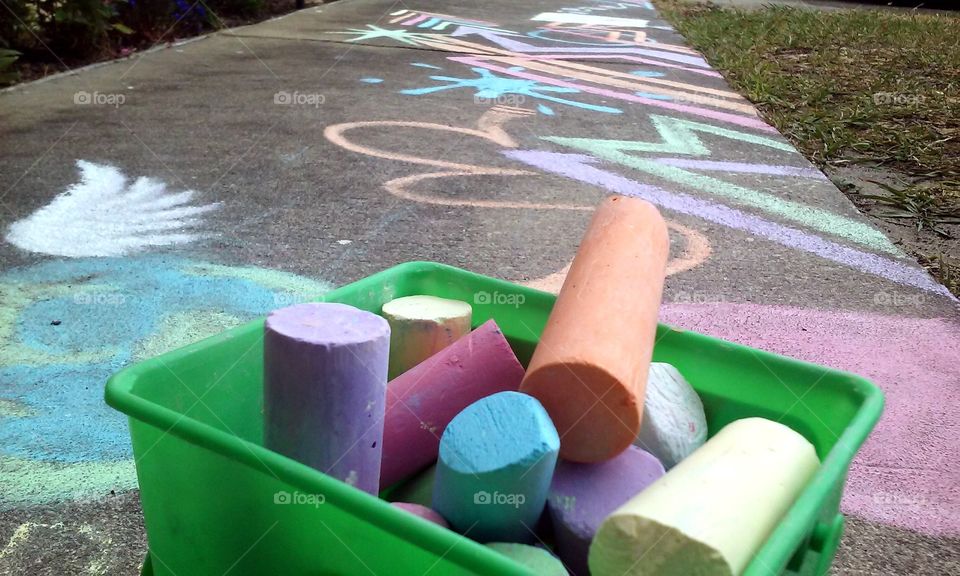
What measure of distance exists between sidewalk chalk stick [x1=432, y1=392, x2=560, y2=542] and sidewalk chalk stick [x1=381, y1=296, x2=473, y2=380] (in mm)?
275

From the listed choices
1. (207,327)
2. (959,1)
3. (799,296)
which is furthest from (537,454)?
(959,1)

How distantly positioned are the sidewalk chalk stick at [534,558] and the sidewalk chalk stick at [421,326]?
0.39m

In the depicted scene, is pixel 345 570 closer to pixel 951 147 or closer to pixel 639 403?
pixel 639 403

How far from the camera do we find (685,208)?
10.9 feet

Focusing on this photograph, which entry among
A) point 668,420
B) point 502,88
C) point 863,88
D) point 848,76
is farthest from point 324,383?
point 848,76

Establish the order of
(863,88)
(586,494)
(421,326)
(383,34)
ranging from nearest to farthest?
(586,494), (421,326), (863,88), (383,34)

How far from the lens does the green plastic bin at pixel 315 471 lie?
701 millimetres

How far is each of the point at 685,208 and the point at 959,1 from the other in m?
11.2

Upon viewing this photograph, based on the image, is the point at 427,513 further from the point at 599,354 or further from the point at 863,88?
the point at 863,88

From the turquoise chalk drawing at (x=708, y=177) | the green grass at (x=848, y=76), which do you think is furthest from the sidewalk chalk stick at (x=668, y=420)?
the green grass at (x=848, y=76)

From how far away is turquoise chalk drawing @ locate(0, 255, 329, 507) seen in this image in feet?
5.33

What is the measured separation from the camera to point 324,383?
0.87 metres

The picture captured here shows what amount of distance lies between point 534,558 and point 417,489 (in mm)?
308

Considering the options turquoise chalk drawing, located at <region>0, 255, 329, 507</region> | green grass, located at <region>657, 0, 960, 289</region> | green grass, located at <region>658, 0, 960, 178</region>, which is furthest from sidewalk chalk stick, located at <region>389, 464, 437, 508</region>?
green grass, located at <region>658, 0, 960, 178</region>
